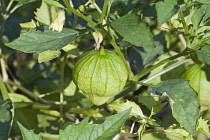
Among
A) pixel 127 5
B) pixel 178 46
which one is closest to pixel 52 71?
pixel 178 46

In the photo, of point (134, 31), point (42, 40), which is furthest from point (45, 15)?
point (134, 31)

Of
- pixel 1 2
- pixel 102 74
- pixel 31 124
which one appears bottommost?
pixel 31 124

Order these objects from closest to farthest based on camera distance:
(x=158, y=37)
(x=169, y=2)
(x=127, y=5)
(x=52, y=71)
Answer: (x=169, y=2) → (x=127, y=5) → (x=158, y=37) → (x=52, y=71)

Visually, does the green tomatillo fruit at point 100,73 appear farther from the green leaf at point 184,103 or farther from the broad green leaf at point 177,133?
the broad green leaf at point 177,133

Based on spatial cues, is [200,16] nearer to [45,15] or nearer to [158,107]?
[158,107]

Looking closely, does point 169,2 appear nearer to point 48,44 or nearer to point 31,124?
point 48,44
